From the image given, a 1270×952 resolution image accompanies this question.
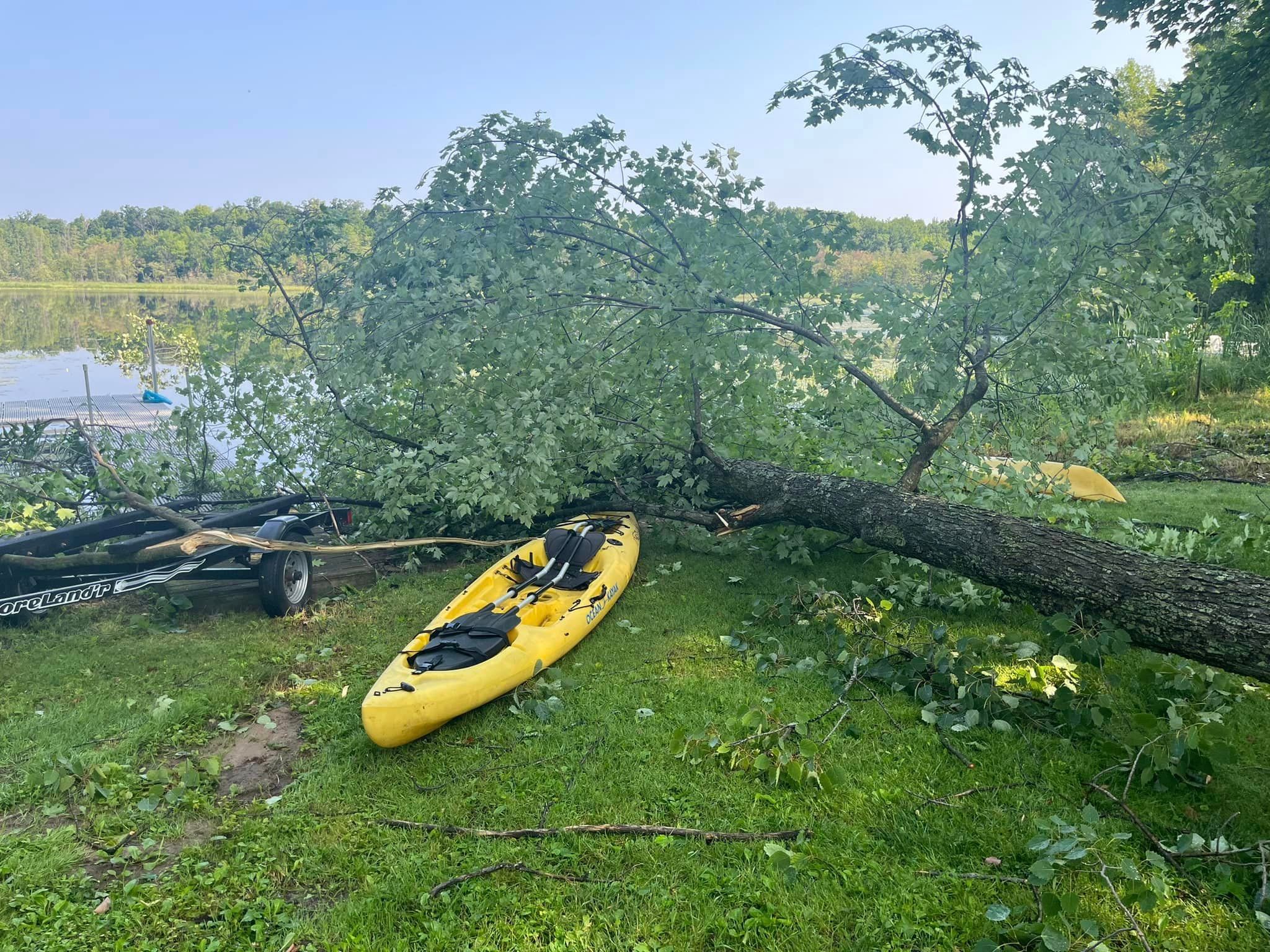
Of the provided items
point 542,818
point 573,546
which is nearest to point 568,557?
point 573,546

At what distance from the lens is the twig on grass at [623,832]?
343 centimetres

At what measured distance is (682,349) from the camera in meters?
6.54

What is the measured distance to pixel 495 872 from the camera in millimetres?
3307

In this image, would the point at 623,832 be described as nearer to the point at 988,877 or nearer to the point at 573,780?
the point at 573,780

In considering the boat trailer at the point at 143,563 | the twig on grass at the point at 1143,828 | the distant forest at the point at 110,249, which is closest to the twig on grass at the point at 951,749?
the twig on grass at the point at 1143,828

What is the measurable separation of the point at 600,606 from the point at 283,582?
2.57 m

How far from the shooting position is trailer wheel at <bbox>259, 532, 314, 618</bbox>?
630 cm

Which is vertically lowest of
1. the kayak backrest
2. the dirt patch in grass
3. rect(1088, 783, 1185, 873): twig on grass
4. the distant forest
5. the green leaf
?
the dirt patch in grass

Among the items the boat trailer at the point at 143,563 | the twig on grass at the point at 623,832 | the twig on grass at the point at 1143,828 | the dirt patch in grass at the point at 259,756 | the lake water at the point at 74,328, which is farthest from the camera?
the lake water at the point at 74,328

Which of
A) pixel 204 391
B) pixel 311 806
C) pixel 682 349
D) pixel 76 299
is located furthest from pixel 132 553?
pixel 76 299

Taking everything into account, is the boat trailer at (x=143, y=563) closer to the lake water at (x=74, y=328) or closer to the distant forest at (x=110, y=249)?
the lake water at (x=74, y=328)

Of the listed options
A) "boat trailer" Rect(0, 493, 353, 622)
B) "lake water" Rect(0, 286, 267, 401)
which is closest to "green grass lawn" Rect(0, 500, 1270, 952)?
"boat trailer" Rect(0, 493, 353, 622)

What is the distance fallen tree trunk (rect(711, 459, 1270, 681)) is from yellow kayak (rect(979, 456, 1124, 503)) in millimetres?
1372

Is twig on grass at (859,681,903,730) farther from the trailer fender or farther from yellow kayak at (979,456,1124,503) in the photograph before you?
the trailer fender
